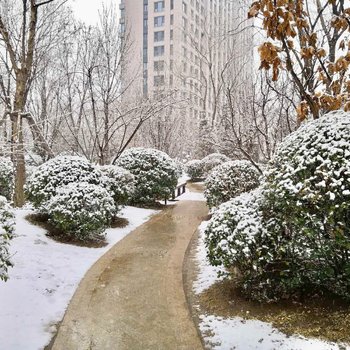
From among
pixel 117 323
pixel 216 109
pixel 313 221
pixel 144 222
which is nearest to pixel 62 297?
pixel 117 323

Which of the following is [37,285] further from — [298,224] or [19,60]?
[19,60]

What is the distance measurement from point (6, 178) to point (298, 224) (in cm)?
1079

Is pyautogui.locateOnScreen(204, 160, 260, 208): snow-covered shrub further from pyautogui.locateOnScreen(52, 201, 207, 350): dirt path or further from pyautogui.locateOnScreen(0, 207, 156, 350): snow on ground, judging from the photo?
pyautogui.locateOnScreen(0, 207, 156, 350): snow on ground

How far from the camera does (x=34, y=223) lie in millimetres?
7512

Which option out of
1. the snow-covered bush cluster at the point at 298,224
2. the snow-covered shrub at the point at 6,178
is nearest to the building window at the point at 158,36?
the snow-covered shrub at the point at 6,178

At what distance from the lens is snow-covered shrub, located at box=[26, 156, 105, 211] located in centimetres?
769

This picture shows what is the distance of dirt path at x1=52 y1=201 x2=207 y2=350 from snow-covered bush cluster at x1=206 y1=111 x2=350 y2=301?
3.06ft

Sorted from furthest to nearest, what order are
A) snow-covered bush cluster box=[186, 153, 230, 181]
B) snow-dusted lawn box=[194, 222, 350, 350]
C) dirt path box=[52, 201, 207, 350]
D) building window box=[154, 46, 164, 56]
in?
building window box=[154, 46, 164, 56]
snow-covered bush cluster box=[186, 153, 230, 181]
dirt path box=[52, 201, 207, 350]
snow-dusted lawn box=[194, 222, 350, 350]

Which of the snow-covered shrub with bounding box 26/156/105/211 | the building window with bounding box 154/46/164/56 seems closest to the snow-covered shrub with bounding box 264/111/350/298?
the snow-covered shrub with bounding box 26/156/105/211

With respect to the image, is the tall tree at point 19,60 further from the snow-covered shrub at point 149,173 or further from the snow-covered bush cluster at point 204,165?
the snow-covered bush cluster at point 204,165

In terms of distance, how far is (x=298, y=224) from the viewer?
3852 mm

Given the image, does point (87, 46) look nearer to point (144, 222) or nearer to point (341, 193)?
point (144, 222)

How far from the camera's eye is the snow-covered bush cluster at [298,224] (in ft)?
12.1

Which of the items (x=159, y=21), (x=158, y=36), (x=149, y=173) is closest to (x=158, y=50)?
(x=158, y=36)
